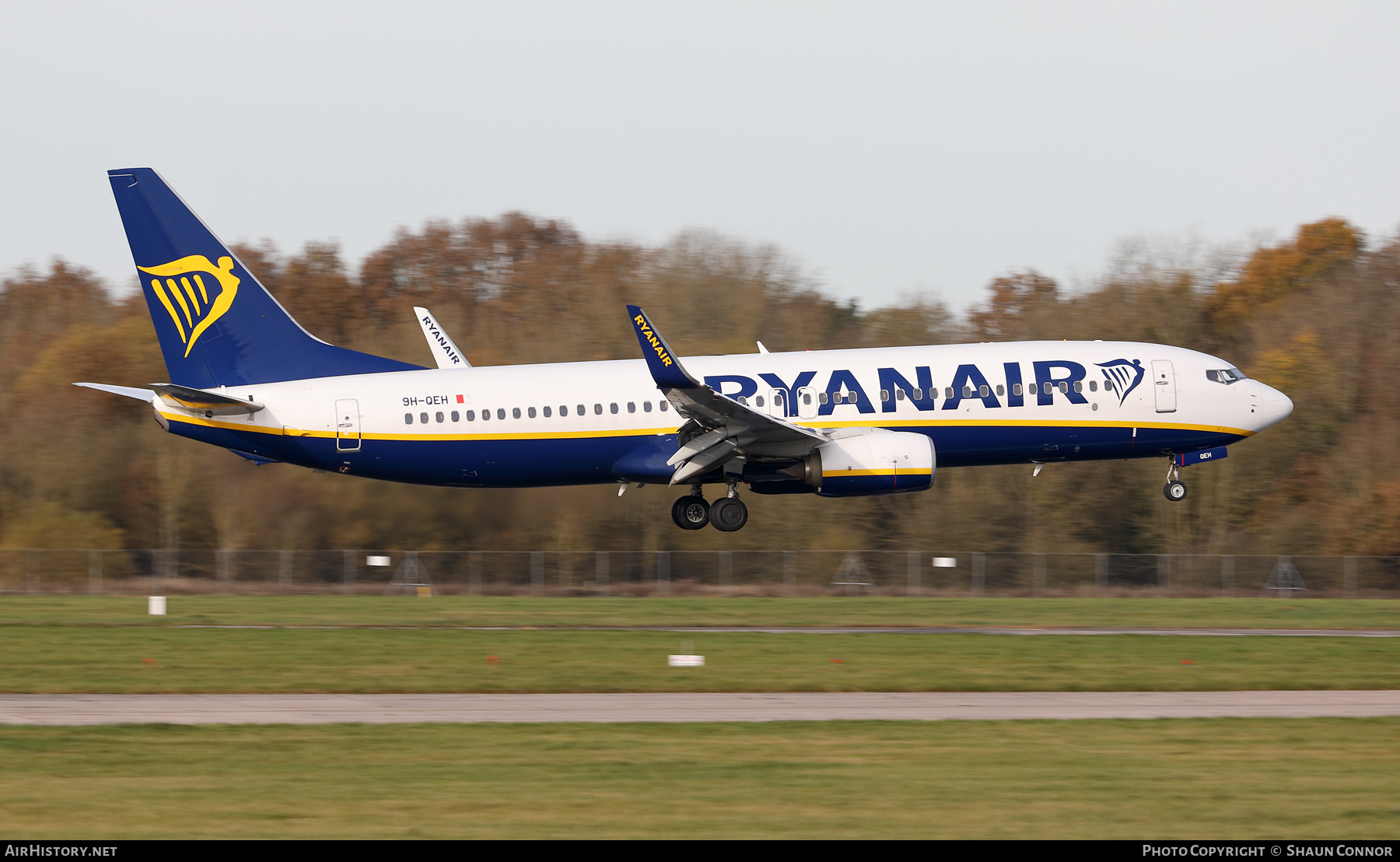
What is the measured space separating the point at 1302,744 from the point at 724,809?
8119mm

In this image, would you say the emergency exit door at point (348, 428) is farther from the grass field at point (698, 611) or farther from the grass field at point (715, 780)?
the grass field at point (715, 780)

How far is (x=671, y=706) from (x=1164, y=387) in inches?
828

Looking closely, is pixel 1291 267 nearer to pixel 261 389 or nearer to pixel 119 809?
pixel 261 389

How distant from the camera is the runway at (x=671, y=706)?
20.8 meters

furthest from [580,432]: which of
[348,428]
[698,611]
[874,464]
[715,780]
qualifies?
[715,780]

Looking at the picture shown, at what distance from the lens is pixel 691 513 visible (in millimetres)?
38156

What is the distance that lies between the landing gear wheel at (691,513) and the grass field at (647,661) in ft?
18.6

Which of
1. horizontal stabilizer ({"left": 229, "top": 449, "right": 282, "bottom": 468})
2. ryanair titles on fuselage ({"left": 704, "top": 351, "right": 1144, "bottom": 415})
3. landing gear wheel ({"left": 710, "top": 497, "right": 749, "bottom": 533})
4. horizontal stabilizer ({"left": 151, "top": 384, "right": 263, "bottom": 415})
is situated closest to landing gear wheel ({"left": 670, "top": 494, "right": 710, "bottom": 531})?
landing gear wheel ({"left": 710, "top": 497, "right": 749, "bottom": 533})

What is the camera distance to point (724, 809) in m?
14.6

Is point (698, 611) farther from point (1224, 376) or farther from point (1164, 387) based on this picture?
point (1224, 376)

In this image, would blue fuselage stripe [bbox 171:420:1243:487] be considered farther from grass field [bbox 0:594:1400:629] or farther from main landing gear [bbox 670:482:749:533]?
grass field [bbox 0:594:1400:629]

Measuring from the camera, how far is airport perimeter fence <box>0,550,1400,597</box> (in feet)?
161

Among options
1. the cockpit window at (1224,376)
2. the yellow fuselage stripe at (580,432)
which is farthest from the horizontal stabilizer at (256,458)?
the cockpit window at (1224,376)

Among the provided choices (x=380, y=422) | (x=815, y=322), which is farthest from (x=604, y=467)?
(x=815, y=322)
